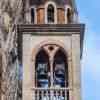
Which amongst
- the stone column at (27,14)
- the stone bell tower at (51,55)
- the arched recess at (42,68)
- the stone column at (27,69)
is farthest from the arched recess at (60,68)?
the stone column at (27,14)

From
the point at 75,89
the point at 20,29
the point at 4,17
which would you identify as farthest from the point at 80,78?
the point at 4,17

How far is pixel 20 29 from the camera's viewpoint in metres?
58.7

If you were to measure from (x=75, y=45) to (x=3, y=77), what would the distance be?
5569 mm

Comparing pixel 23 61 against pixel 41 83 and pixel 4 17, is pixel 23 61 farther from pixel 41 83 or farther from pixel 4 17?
pixel 4 17

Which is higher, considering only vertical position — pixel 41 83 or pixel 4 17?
pixel 4 17

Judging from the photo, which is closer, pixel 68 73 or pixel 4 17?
pixel 68 73

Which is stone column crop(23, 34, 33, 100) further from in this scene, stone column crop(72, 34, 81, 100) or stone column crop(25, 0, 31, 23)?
stone column crop(72, 34, 81, 100)

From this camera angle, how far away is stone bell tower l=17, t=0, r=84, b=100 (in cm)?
5800

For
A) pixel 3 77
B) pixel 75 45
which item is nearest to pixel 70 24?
pixel 75 45

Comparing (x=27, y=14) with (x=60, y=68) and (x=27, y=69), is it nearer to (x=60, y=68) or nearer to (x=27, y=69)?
(x=27, y=69)

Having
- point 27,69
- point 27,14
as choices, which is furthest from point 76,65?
point 27,14

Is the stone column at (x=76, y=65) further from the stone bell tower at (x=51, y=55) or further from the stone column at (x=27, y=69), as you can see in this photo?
the stone column at (x=27, y=69)

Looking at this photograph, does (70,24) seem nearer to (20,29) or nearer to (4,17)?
(20,29)

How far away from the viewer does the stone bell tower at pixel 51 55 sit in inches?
2283
